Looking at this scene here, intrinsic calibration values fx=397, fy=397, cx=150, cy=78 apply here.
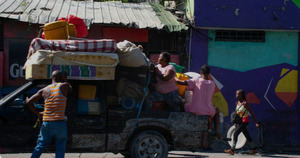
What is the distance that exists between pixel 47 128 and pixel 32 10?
5.83 metres

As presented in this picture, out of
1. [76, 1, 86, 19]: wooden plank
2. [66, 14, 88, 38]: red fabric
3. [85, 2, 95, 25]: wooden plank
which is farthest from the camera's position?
[76, 1, 86, 19]: wooden plank

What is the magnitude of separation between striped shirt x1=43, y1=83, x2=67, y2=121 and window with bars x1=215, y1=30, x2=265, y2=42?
6573 mm

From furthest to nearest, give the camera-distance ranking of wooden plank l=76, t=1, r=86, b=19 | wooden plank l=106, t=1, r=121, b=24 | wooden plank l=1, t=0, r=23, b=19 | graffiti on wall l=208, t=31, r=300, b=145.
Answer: graffiti on wall l=208, t=31, r=300, b=145 → wooden plank l=76, t=1, r=86, b=19 → wooden plank l=106, t=1, r=121, b=24 → wooden plank l=1, t=0, r=23, b=19

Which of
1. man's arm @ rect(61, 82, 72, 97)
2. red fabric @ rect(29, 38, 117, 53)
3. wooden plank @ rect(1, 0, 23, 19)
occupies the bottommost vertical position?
man's arm @ rect(61, 82, 72, 97)

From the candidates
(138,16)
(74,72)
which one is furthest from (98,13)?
(74,72)

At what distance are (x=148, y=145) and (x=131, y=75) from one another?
123cm

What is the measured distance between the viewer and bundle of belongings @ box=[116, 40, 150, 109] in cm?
677

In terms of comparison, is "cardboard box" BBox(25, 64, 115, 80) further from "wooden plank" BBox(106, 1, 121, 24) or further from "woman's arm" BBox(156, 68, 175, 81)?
"wooden plank" BBox(106, 1, 121, 24)

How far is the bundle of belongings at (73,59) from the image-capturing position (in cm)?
616

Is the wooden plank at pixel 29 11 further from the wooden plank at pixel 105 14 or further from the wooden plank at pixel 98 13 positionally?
the wooden plank at pixel 105 14

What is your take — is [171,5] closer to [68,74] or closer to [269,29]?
[269,29]

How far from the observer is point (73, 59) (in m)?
6.33

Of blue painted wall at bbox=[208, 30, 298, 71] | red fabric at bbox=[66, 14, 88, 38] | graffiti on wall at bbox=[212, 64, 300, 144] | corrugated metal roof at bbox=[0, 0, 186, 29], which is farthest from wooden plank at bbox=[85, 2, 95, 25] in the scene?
graffiti on wall at bbox=[212, 64, 300, 144]

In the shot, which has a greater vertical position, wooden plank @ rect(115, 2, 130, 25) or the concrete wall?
wooden plank @ rect(115, 2, 130, 25)
